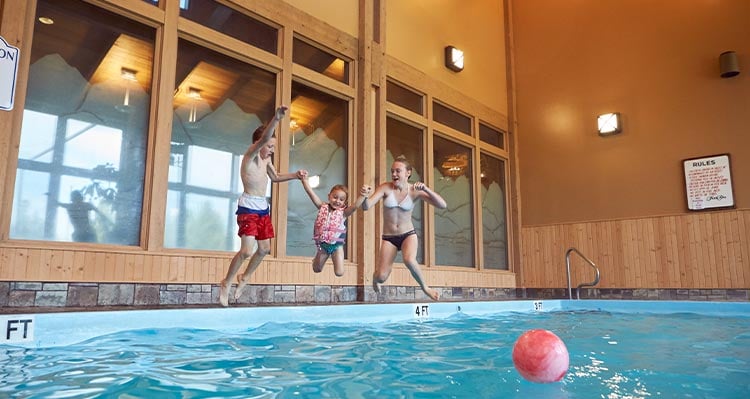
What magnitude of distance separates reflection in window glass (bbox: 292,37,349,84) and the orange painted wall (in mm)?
4758

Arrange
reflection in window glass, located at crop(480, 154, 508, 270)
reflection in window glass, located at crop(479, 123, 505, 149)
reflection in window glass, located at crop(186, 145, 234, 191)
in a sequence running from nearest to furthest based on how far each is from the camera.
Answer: reflection in window glass, located at crop(186, 145, 234, 191)
reflection in window glass, located at crop(480, 154, 508, 270)
reflection in window glass, located at crop(479, 123, 505, 149)

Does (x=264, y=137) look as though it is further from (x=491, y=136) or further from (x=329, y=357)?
(x=491, y=136)

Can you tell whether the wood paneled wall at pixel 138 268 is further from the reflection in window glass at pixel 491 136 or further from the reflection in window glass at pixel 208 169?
the reflection in window glass at pixel 491 136

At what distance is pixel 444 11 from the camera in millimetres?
9625

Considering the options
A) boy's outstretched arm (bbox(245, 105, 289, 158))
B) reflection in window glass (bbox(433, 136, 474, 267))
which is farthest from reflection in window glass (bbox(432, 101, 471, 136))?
boy's outstretched arm (bbox(245, 105, 289, 158))

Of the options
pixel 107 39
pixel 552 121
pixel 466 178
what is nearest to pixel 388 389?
pixel 107 39

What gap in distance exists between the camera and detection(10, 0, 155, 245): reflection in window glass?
4.73 m

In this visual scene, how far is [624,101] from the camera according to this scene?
959 cm

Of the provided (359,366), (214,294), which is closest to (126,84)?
(214,294)

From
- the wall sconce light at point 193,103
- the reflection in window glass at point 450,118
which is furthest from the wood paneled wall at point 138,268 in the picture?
the reflection in window glass at point 450,118

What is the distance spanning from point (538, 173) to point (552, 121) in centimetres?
106

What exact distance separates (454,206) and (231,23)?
4.97m

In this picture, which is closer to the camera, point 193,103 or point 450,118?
point 193,103

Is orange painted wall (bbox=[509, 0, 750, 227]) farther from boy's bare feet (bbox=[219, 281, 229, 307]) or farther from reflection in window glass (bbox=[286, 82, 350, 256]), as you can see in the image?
boy's bare feet (bbox=[219, 281, 229, 307])
